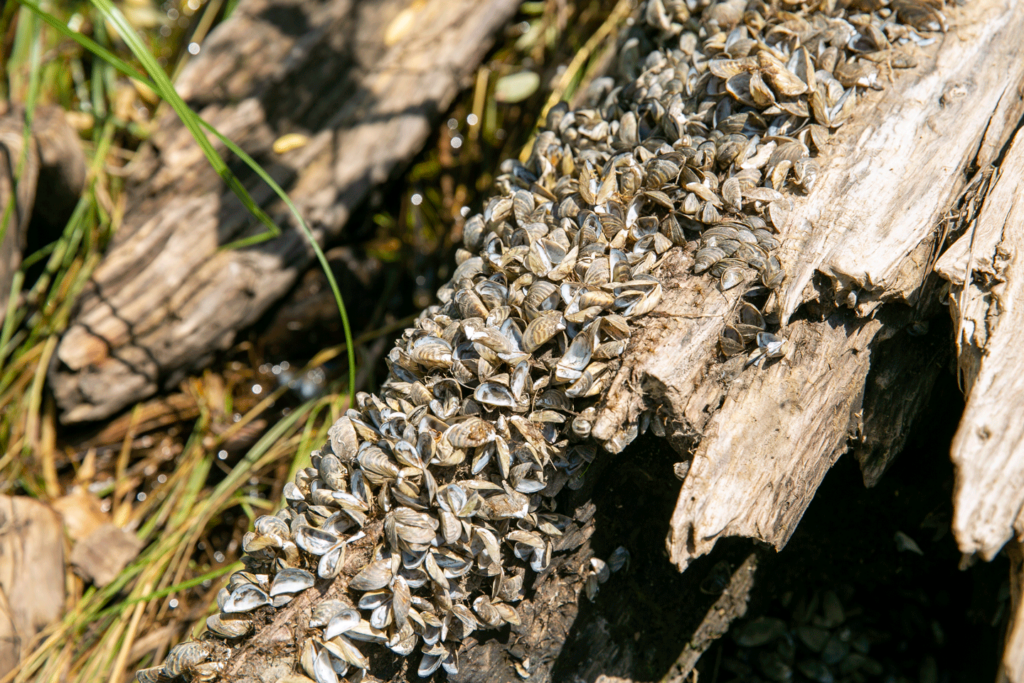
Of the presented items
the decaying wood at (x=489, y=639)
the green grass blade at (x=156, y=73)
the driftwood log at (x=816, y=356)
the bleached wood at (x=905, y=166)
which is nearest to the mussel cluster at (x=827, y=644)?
the driftwood log at (x=816, y=356)

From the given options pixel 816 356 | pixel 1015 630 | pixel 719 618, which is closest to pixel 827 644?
pixel 719 618

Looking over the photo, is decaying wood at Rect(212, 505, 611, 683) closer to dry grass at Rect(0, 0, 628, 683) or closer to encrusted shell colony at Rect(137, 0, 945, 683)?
encrusted shell colony at Rect(137, 0, 945, 683)

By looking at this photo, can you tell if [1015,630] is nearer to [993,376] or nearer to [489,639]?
[993,376]

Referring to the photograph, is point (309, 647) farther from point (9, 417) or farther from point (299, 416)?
point (9, 417)

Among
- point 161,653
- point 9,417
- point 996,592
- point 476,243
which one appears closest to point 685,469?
point 476,243

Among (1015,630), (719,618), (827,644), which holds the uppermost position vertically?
(1015,630)

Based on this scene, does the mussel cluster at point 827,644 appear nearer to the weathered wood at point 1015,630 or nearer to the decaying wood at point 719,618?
the decaying wood at point 719,618

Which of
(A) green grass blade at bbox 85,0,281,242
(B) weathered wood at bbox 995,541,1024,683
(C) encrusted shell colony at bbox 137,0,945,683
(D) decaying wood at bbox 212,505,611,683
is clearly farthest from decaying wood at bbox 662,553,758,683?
(A) green grass blade at bbox 85,0,281,242

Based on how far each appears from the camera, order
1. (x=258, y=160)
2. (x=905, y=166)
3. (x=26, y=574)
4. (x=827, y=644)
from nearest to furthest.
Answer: (x=905, y=166), (x=827, y=644), (x=26, y=574), (x=258, y=160)
